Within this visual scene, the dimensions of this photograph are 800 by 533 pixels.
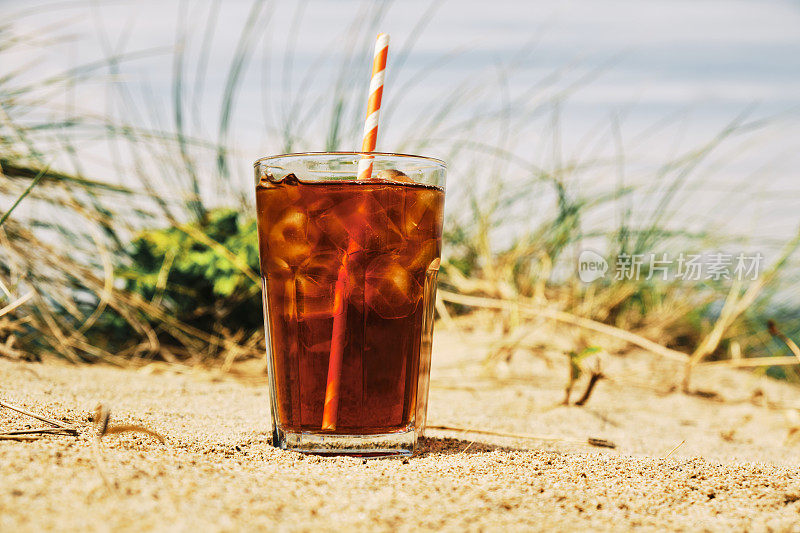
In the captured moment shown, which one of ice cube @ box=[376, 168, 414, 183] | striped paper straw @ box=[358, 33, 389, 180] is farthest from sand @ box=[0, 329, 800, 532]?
striped paper straw @ box=[358, 33, 389, 180]

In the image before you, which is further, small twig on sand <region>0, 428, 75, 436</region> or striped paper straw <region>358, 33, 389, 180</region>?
striped paper straw <region>358, 33, 389, 180</region>

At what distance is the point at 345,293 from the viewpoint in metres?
1.35

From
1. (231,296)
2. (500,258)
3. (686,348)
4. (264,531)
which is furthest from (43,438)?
(686,348)

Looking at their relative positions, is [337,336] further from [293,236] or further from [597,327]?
[597,327]

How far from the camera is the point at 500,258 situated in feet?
12.6

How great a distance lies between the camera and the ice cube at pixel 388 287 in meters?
1.35

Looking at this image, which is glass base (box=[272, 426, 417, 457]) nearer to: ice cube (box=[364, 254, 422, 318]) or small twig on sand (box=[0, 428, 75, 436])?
ice cube (box=[364, 254, 422, 318])

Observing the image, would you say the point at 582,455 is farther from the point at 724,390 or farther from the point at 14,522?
the point at 724,390

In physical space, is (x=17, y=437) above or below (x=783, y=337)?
below

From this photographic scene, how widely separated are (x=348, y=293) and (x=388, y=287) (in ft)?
0.29

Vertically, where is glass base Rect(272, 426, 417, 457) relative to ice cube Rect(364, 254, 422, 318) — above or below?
below

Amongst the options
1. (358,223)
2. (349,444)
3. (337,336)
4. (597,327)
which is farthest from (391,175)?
(597,327)

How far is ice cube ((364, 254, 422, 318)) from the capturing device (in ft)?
4.44

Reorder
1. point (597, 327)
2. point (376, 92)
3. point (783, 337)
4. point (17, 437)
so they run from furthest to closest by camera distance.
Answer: point (597, 327) < point (783, 337) < point (376, 92) < point (17, 437)
